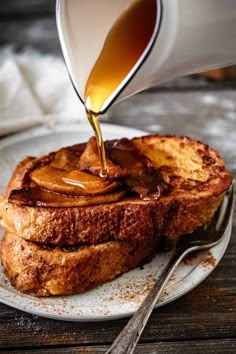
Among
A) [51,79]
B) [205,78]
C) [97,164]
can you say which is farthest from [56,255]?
[205,78]

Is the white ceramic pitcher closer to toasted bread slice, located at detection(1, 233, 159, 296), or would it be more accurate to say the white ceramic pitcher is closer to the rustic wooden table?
toasted bread slice, located at detection(1, 233, 159, 296)

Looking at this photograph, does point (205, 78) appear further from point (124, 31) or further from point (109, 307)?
point (109, 307)

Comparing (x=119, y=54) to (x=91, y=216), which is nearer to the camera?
(x=91, y=216)

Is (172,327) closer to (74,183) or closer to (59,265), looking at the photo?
(59,265)

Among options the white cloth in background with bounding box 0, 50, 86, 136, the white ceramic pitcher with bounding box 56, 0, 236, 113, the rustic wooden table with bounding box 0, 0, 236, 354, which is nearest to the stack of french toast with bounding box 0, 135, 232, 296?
the rustic wooden table with bounding box 0, 0, 236, 354

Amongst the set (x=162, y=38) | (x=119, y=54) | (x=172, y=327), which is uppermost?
(x=162, y=38)

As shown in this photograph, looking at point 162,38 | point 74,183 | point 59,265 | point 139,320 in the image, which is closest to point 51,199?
point 74,183
